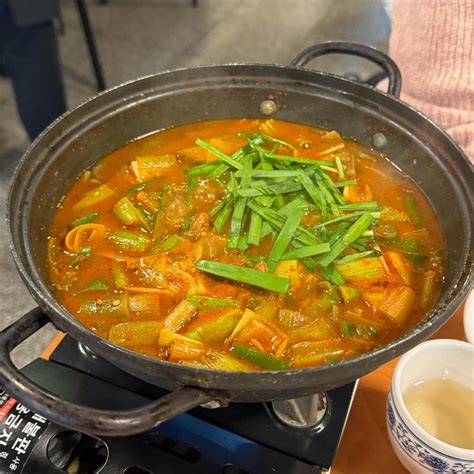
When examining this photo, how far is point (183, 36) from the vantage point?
5086 millimetres

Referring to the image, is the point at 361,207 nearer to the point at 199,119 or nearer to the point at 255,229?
the point at 255,229

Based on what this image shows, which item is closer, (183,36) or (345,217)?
(345,217)

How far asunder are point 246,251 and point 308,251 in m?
0.19

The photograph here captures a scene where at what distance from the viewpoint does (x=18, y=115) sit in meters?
4.10

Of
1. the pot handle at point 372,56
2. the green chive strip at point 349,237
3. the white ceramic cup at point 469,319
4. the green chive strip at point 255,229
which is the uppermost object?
the pot handle at point 372,56

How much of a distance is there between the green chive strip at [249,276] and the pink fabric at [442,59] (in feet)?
3.90

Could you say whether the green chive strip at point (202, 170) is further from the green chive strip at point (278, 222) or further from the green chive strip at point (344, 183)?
the green chive strip at point (344, 183)

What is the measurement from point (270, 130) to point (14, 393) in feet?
4.44

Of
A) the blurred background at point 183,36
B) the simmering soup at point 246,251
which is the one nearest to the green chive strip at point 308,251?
the simmering soup at point 246,251

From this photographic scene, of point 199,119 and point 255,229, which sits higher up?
point 199,119

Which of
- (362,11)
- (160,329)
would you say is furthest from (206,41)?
(160,329)

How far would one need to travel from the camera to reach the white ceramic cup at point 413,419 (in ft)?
4.08

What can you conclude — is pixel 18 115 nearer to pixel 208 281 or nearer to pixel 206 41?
pixel 206 41

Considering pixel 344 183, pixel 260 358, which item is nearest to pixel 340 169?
pixel 344 183
